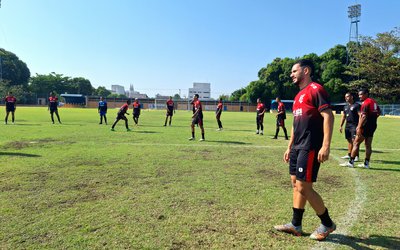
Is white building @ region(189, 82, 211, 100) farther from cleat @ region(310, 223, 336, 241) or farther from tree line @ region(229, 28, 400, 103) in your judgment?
cleat @ region(310, 223, 336, 241)

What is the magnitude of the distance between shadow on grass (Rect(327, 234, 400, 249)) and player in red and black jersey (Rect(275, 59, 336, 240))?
0.42 ft

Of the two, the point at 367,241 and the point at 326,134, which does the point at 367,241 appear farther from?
the point at 326,134

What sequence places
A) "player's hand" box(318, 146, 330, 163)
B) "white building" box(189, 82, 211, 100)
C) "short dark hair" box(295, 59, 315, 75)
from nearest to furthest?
"player's hand" box(318, 146, 330, 163), "short dark hair" box(295, 59, 315, 75), "white building" box(189, 82, 211, 100)

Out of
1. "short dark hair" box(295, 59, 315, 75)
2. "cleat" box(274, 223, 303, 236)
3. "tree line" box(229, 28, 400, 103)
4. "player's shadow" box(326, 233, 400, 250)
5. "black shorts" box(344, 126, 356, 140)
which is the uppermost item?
"tree line" box(229, 28, 400, 103)

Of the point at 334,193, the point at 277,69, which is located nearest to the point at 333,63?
the point at 277,69

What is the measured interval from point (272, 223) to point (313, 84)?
6.07 feet

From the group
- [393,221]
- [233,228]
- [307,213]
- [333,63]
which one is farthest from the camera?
[333,63]

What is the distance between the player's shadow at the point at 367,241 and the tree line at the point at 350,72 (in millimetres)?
43258

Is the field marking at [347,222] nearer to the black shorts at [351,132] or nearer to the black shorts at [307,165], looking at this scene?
the black shorts at [307,165]

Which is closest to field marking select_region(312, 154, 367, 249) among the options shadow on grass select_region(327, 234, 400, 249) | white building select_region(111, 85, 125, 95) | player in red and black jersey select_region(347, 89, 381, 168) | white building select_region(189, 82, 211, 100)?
shadow on grass select_region(327, 234, 400, 249)

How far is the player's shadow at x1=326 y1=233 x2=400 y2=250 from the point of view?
10.4 feet

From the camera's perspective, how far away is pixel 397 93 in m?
45.3

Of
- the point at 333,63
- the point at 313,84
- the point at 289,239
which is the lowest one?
the point at 289,239

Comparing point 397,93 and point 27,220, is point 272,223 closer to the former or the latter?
point 27,220
